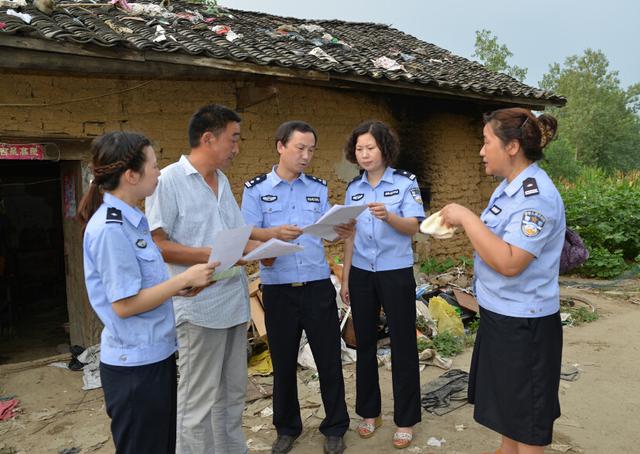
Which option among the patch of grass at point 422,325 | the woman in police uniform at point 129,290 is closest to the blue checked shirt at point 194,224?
the woman in police uniform at point 129,290

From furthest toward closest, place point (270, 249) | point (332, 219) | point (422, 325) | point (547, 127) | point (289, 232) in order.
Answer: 1. point (422, 325)
2. point (289, 232)
3. point (332, 219)
4. point (270, 249)
5. point (547, 127)

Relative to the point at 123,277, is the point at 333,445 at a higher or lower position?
lower

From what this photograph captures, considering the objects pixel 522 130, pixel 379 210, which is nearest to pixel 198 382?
pixel 379 210

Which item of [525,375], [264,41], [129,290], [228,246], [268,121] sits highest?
[264,41]

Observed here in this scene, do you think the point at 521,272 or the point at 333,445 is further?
the point at 333,445

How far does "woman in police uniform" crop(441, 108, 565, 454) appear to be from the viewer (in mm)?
2021

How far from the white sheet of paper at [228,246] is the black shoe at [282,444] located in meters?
1.61

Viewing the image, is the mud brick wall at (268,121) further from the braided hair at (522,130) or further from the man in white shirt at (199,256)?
the braided hair at (522,130)

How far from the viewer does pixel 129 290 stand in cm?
176

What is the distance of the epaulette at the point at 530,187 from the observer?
204cm

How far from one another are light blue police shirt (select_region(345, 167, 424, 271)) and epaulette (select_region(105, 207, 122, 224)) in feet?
5.52

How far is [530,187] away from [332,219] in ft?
3.40

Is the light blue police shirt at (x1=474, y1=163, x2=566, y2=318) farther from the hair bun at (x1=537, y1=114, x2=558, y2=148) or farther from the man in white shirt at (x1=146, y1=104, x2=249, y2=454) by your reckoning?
the man in white shirt at (x1=146, y1=104, x2=249, y2=454)

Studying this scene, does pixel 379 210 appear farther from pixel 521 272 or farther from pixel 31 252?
pixel 31 252
